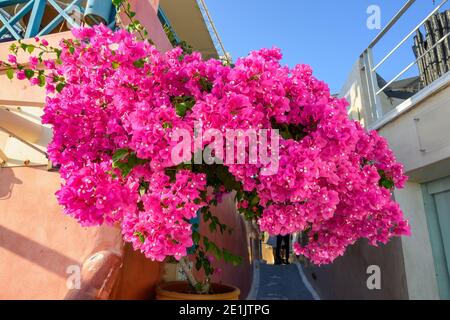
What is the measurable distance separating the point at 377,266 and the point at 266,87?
3.57 metres

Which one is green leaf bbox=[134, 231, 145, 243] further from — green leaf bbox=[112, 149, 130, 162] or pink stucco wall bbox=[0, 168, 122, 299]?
pink stucco wall bbox=[0, 168, 122, 299]

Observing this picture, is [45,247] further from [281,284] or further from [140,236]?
[281,284]

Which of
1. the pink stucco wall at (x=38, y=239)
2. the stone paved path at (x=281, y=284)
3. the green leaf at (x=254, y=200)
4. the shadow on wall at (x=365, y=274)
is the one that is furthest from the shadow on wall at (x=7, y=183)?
the stone paved path at (x=281, y=284)

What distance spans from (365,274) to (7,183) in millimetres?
5417

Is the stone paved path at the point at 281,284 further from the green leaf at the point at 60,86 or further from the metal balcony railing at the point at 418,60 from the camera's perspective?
the green leaf at the point at 60,86

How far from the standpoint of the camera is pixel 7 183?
4363mm

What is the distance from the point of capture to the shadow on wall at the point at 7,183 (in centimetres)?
430

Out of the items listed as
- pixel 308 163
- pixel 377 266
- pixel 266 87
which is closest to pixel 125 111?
pixel 266 87

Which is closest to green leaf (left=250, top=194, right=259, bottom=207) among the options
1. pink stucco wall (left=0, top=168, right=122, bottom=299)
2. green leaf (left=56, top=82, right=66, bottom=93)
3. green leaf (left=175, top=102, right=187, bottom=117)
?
green leaf (left=175, top=102, right=187, bottom=117)

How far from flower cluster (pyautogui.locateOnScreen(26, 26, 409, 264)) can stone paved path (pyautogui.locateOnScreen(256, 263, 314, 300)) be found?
530cm

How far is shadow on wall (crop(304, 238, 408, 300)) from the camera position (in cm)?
372

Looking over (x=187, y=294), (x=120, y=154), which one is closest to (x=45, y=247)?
(x=187, y=294)
